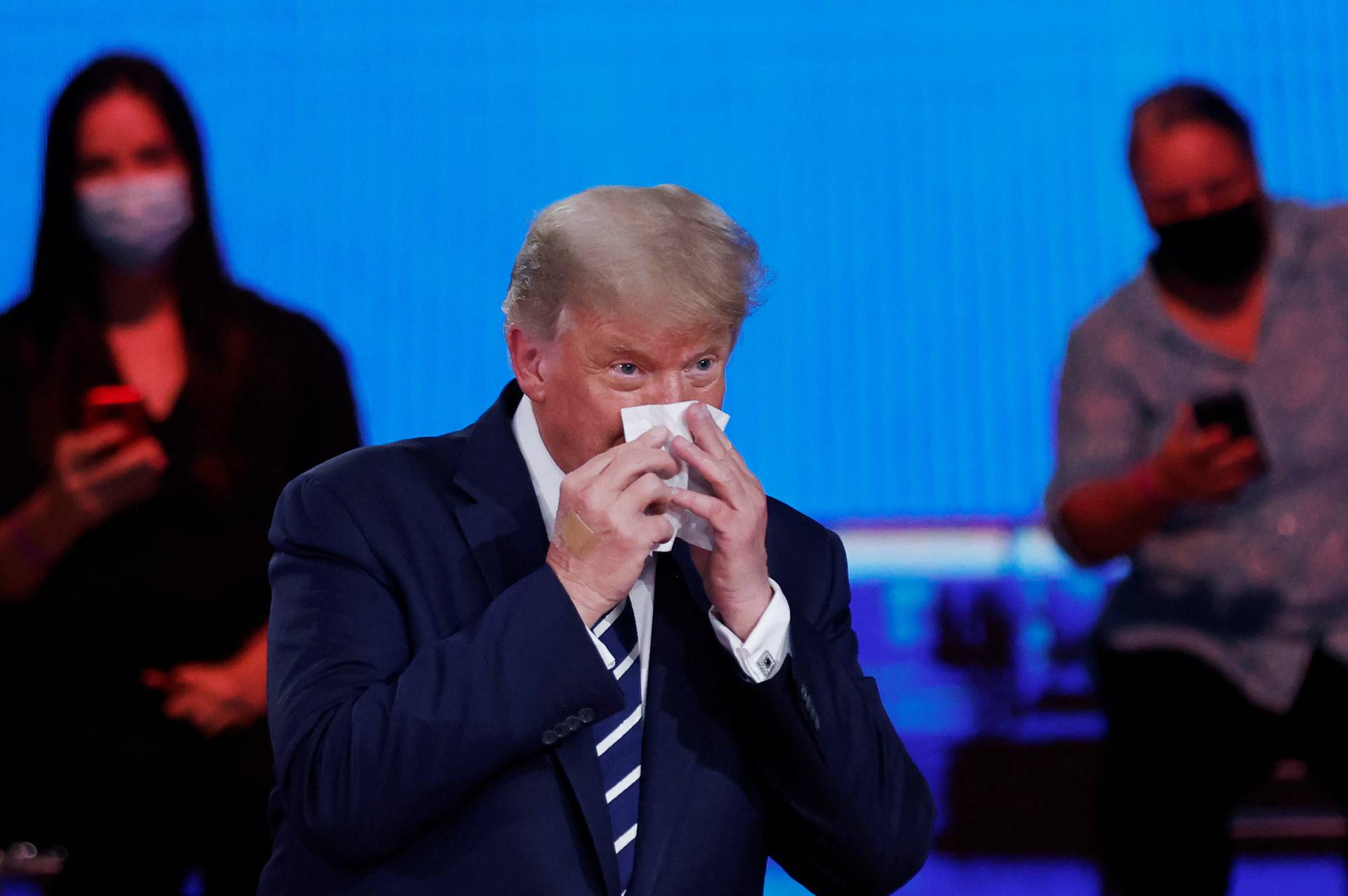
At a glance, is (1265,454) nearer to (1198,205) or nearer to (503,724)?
(1198,205)

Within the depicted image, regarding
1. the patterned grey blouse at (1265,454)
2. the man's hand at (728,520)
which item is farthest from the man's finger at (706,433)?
the patterned grey blouse at (1265,454)

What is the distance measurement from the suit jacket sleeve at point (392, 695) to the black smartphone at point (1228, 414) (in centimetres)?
152

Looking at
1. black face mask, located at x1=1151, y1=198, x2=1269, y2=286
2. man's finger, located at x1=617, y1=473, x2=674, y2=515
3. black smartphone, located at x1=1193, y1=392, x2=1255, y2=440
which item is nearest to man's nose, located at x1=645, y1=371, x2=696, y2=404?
man's finger, located at x1=617, y1=473, x2=674, y2=515

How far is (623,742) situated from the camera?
1388mm

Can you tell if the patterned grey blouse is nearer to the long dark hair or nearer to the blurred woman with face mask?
the blurred woman with face mask

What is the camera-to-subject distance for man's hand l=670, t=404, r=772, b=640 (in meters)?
1.31

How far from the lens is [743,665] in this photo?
1.34 metres

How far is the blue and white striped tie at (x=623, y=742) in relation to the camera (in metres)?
1.35

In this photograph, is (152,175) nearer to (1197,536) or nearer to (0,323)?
(0,323)

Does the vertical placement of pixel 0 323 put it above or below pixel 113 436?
above

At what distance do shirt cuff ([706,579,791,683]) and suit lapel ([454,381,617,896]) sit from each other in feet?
0.49

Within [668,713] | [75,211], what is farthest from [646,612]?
[75,211]

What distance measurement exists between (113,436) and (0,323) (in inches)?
12.2

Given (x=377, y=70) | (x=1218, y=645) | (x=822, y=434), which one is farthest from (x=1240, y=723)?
(x=377, y=70)
